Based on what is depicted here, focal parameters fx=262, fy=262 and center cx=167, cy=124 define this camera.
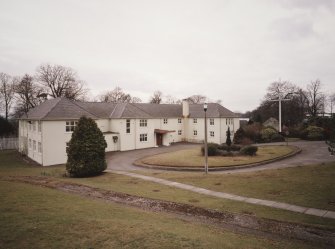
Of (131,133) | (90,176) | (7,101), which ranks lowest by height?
(90,176)

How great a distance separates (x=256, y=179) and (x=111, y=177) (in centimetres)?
1242

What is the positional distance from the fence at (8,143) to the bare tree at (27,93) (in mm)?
10467

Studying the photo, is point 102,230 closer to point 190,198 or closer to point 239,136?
point 190,198

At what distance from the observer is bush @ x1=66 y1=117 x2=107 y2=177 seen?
24.5 metres

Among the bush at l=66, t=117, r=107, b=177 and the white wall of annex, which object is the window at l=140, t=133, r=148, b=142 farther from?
the bush at l=66, t=117, r=107, b=177

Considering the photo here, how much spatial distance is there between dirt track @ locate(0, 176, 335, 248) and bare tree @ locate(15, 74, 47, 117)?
53.0m

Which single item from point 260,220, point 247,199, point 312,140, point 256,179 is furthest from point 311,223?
point 312,140

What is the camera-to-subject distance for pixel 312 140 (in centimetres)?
4959

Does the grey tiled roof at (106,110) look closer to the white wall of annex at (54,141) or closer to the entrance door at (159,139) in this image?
the white wall of annex at (54,141)

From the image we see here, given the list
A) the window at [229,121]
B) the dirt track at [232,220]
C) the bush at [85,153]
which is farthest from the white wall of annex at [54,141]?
the window at [229,121]

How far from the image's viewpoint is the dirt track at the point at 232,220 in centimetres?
992

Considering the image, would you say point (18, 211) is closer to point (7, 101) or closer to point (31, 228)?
point (31, 228)

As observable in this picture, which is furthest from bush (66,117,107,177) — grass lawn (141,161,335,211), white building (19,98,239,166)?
white building (19,98,239,166)

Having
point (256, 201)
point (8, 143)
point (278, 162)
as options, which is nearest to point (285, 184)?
point (256, 201)
